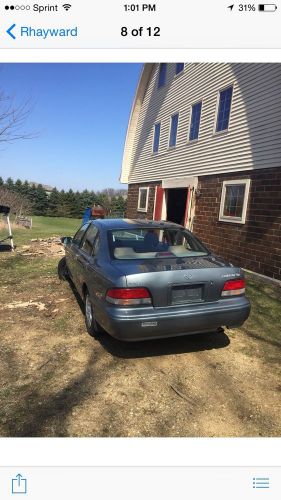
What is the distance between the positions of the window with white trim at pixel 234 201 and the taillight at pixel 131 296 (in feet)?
22.5

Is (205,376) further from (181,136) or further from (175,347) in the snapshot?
(181,136)

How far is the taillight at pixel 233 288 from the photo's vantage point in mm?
3932

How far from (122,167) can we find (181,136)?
21.2 feet

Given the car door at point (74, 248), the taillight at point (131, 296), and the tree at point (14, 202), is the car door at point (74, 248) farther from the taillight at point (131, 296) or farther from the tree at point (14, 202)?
the tree at point (14, 202)

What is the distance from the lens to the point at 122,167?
1973cm

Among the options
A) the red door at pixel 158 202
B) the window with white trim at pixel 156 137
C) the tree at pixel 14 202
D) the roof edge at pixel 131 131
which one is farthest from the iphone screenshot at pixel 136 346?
the tree at pixel 14 202

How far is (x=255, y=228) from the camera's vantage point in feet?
30.4

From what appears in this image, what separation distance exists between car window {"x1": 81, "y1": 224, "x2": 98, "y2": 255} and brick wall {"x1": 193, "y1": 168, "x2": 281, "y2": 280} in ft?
16.9

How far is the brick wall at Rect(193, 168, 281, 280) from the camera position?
8547 millimetres

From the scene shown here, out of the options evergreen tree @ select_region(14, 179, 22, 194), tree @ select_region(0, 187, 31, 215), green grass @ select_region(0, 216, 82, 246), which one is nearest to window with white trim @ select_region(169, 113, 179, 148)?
green grass @ select_region(0, 216, 82, 246)
